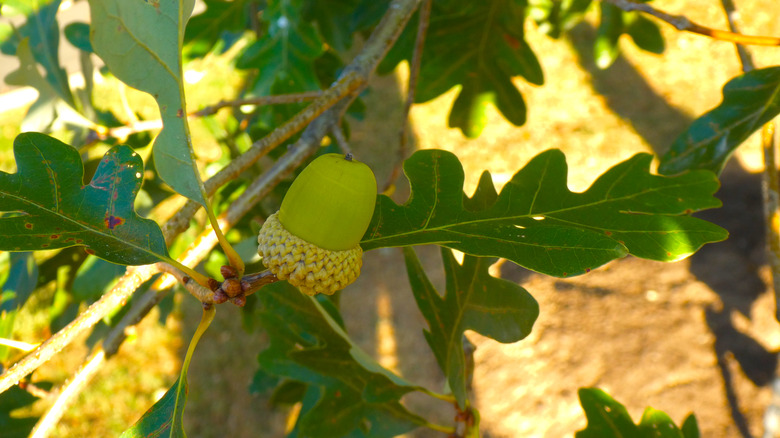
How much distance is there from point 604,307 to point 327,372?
76.9 inches

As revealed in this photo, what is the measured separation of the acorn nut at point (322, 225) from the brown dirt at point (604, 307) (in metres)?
2.07

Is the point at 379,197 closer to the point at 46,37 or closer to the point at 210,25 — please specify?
the point at 46,37

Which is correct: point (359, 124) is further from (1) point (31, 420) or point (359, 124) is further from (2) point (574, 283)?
(1) point (31, 420)

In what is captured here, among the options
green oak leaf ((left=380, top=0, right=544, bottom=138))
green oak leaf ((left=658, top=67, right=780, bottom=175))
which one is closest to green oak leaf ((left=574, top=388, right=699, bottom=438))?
green oak leaf ((left=658, top=67, right=780, bottom=175))

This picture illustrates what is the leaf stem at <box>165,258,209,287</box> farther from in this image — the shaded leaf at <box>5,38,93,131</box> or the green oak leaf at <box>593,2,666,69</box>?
the green oak leaf at <box>593,2,666,69</box>

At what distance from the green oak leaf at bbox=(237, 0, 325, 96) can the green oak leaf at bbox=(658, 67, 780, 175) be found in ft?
3.20

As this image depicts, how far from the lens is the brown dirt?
2545 millimetres

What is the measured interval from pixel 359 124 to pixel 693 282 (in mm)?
2335

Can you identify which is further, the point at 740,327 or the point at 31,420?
the point at 740,327

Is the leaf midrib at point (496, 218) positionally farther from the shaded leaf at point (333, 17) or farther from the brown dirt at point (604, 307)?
the brown dirt at point (604, 307)

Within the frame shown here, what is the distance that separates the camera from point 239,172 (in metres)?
0.96

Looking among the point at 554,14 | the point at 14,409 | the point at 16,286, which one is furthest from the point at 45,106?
the point at 554,14

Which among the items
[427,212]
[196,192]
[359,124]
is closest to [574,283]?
[359,124]

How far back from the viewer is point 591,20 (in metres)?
4.29
